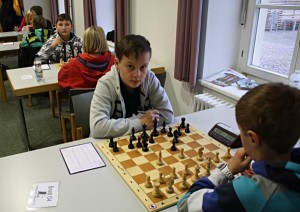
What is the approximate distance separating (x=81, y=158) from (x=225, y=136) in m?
0.79

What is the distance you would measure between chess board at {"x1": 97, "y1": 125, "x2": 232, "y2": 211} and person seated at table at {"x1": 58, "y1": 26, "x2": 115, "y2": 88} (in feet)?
3.90

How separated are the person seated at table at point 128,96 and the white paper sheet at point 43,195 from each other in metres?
0.49

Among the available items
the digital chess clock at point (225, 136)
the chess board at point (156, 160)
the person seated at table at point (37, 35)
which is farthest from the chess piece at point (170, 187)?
the person seated at table at point (37, 35)

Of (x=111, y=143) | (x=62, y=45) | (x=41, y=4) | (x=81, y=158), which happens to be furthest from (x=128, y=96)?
(x=41, y=4)

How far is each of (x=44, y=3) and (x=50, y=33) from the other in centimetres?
375

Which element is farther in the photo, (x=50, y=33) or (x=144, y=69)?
(x=50, y=33)

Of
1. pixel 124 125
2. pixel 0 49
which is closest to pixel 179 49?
pixel 124 125

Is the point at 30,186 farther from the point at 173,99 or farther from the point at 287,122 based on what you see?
the point at 173,99

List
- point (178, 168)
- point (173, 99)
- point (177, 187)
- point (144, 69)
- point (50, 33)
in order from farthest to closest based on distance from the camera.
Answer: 1. point (50, 33)
2. point (173, 99)
3. point (144, 69)
4. point (178, 168)
5. point (177, 187)

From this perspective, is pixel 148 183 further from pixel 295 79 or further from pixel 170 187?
pixel 295 79

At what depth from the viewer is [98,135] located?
1706mm

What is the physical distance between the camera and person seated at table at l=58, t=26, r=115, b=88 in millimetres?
2730

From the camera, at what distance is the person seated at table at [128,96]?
1.74 meters

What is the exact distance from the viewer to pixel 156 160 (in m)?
1.46
